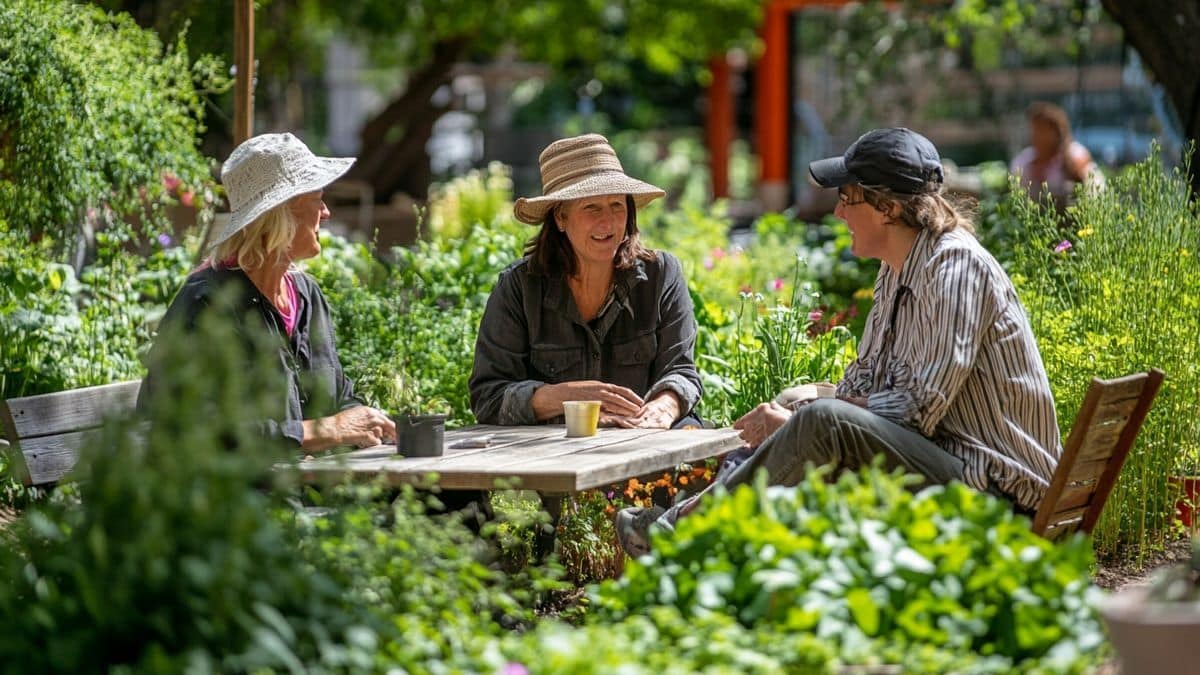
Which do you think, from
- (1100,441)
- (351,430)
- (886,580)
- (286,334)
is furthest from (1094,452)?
(286,334)

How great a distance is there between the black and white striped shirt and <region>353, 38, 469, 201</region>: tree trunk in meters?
10.8

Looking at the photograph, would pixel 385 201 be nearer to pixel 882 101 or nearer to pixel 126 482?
pixel 882 101

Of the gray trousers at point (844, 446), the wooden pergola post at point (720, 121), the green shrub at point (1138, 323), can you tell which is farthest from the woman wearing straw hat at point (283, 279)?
the wooden pergola post at point (720, 121)

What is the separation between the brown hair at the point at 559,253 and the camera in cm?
475

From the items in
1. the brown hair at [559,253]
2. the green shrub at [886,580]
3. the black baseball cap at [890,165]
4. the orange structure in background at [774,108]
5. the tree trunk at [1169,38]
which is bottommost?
the green shrub at [886,580]

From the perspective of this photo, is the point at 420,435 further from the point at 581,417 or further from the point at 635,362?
the point at 635,362

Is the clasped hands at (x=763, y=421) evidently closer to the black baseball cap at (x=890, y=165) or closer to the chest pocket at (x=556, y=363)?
the black baseball cap at (x=890, y=165)

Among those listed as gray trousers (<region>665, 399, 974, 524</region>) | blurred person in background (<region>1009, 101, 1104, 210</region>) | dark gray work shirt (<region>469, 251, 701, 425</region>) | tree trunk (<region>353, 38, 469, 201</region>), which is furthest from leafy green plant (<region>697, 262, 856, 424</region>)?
tree trunk (<region>353, 38, 469, 201</region>)

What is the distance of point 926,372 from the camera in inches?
150

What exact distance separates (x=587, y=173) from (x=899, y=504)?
200 centimetres

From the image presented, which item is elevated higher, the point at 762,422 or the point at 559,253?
the point at 559,253

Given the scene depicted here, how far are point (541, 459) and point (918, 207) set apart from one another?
1.13 metres

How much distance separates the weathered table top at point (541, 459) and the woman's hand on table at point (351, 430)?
0.07m

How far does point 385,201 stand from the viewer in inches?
575
